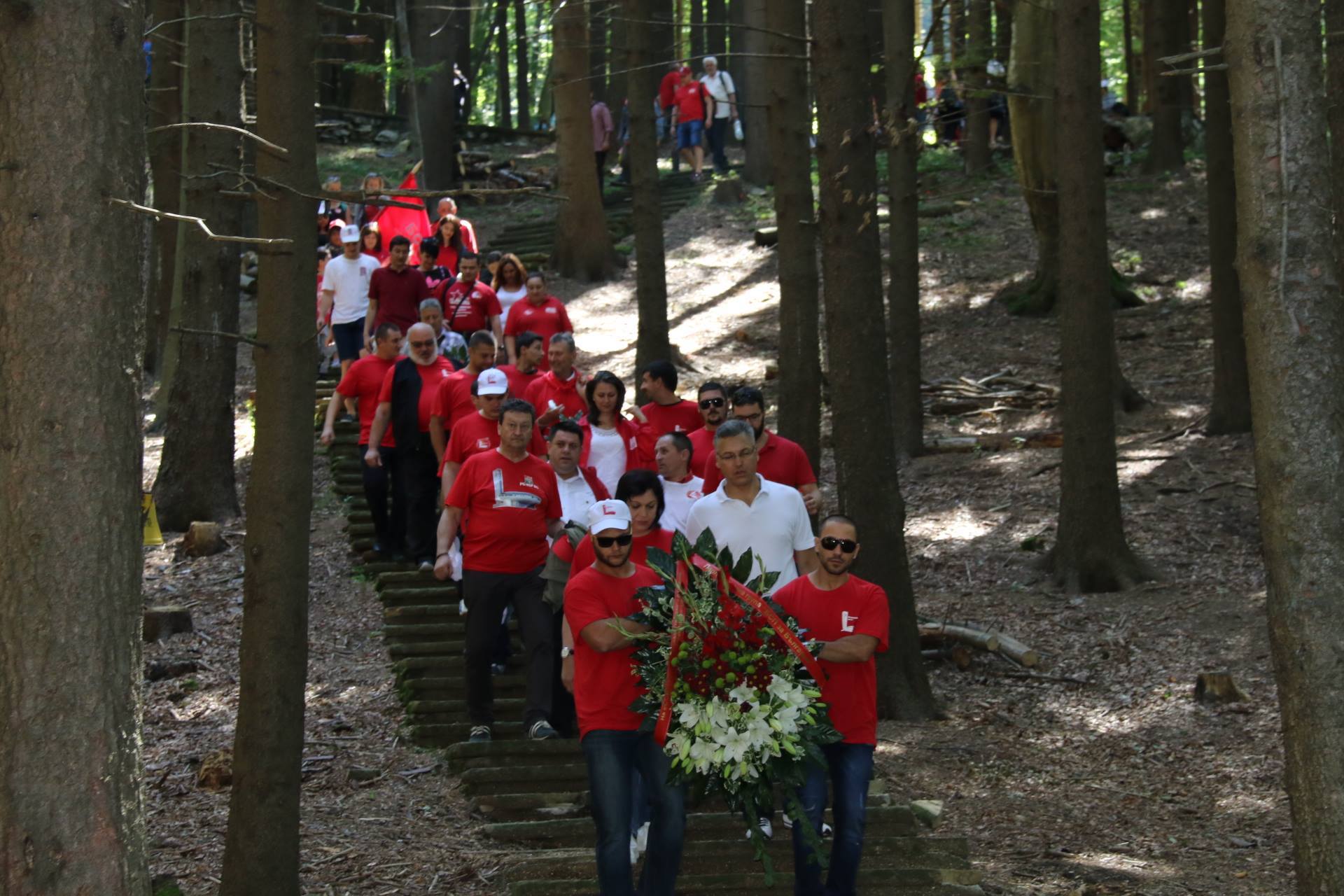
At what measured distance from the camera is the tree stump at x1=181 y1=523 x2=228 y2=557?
1303 centimetres

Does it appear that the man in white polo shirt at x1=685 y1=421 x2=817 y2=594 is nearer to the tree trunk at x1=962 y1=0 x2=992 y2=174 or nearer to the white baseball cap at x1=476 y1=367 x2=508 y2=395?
the white baseball cap at x1=476 y1=367 x2=508 y2=395

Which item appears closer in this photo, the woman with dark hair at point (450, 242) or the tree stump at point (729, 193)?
the woman with dark hair at point (450, 242)

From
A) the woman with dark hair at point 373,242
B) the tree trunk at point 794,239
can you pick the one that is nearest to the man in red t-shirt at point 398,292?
the woman with dark hair at point 373,242

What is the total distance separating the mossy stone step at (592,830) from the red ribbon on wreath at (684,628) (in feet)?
5.22

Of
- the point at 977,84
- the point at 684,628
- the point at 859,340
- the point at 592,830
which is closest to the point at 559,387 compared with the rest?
the point at 859,340

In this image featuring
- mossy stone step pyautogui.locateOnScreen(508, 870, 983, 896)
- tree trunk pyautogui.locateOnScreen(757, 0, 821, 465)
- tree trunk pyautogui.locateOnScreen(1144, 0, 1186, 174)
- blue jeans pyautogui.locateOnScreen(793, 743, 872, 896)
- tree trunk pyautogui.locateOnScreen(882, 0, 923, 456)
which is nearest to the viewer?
blue jeans pyautogui.locateOnScreen(793, 743, 872, 896)

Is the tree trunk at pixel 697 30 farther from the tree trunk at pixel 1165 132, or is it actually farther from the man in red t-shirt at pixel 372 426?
the man in red t-shirt at pixel 372 426

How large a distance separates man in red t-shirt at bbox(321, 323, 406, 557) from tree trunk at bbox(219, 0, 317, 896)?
4.93 m

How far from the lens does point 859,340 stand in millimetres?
10016

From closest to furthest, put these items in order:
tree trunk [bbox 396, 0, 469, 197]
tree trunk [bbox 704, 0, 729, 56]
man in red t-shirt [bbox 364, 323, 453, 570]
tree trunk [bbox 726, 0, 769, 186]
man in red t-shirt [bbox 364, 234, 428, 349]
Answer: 1. man in red t-shirt [bbox 364, 323, 453, 570]
2. man in red t-shirt [bbox 364, 234, 428, 349]
3. tree trunk [bbox 726, 0, 769, 186]
4. tree trunk [bbox 396, 0, 469, 197]
5. tree trunk [bbox 704, 0, 729, 56]

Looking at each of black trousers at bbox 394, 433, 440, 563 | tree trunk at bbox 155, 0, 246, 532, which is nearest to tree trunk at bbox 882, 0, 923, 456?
black trousers at bbox 394, 433, 440, 563

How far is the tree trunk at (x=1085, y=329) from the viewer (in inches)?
488

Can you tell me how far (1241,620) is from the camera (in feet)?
38.8

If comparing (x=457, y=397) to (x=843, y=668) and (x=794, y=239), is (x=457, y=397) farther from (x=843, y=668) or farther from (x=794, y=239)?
(x=843, y=668)
